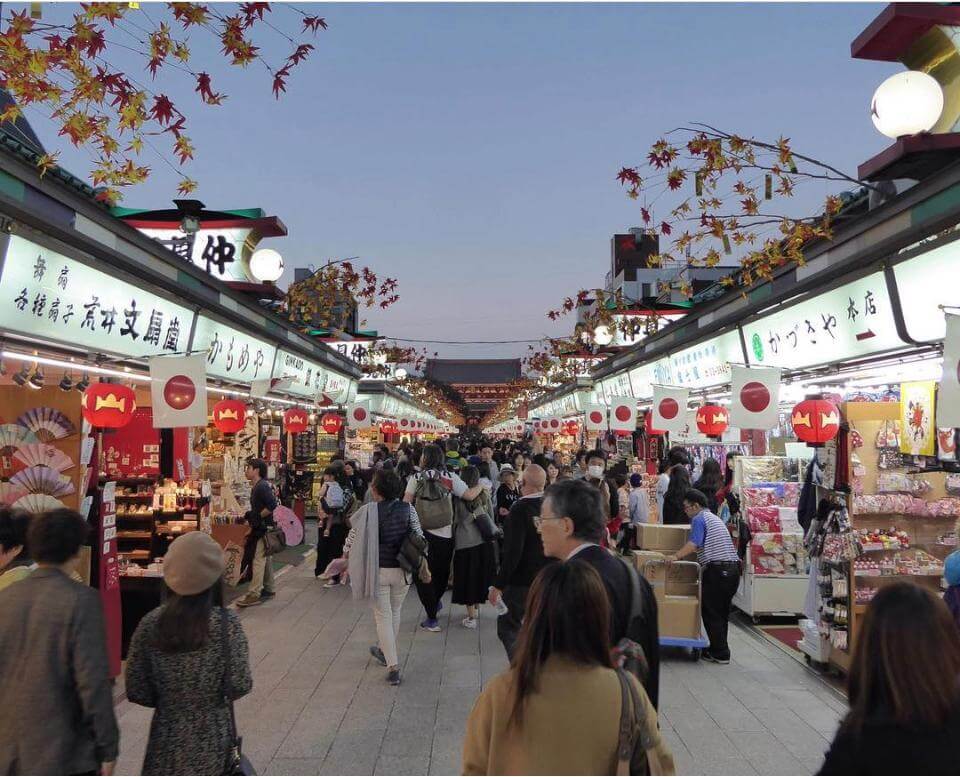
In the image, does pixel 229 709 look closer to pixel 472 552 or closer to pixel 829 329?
pixel 472 552

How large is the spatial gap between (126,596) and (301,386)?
855cm

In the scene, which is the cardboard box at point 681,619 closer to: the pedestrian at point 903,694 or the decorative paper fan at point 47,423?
the pedestrian at point 903,694

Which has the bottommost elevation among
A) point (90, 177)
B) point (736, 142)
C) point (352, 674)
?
point (352, 674)

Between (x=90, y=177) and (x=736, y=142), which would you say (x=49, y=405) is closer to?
(x=90, y=177)

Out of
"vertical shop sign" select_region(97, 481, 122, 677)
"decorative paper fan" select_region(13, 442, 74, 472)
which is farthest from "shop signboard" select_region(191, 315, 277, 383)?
"decorative paper fan" select_region(13, 442, 74, 472)

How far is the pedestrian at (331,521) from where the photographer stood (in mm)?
12039

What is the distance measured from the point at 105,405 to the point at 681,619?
6270 mm

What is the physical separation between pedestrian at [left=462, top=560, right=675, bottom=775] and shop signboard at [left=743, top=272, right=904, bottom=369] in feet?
18.0

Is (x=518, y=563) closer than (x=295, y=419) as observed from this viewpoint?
Yes

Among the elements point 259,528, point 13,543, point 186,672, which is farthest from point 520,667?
point 259,528

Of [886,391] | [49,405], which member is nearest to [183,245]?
[49,405]

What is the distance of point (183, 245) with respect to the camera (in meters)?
12.0

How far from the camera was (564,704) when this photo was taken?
7.28 feet

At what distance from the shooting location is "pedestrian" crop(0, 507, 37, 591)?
13.5ft
